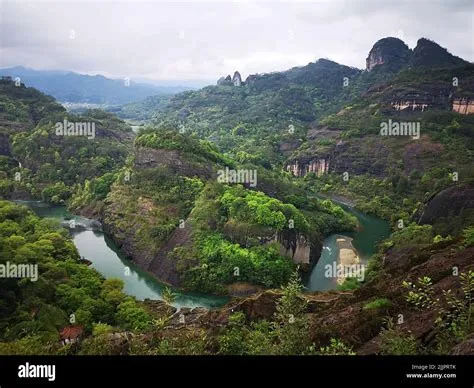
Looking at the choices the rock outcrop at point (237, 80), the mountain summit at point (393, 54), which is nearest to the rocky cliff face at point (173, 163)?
the mountain summit at point (393, 54)

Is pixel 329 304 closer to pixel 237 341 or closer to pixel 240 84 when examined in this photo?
pixel 237 341

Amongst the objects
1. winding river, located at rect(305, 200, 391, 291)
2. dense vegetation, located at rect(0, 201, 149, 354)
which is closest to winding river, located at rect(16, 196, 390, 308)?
winding river, located at rect(305, 200, 391, 291)

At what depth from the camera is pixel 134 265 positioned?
28641 mm

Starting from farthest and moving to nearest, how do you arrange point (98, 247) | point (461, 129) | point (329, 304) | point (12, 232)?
point (461, 129), point (98, 247), point (12, 232), point (329, 304)

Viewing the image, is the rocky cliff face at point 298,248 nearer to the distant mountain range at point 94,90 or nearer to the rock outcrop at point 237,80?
the distant mountain range at point 94,90

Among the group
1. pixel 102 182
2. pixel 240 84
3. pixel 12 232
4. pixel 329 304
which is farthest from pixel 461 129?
pixel 240 84

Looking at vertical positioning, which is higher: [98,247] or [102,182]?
[102,182]

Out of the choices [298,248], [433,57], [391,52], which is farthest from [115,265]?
[391,52]

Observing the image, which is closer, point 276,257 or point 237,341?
point 237,341

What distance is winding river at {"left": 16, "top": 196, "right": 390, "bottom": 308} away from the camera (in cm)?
2395

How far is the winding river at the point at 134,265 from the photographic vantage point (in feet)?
78.6

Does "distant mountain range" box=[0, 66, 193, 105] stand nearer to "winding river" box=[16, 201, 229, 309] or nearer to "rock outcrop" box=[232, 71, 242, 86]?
"rock outcrop" box=[232, 71, 242, 86]

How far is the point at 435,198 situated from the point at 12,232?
24549 mm

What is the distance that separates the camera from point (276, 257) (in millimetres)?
25469
